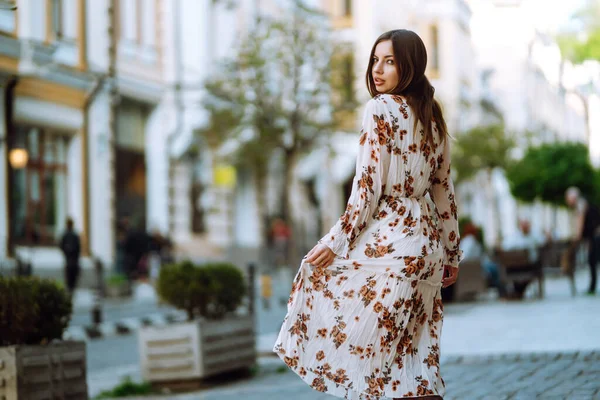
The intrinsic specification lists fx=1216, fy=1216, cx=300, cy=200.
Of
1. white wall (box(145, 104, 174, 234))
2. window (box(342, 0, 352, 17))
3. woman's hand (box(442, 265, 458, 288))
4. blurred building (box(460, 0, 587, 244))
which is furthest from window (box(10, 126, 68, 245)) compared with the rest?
blurred building (box(460, 0, 587, 244))

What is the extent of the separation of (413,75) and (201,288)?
519cm

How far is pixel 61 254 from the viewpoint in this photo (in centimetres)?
2770

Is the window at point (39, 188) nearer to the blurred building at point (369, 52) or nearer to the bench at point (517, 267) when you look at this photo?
the blurred building at point (369, 52)

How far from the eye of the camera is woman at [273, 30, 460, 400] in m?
5.27

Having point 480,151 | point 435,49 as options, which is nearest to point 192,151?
point 480,151

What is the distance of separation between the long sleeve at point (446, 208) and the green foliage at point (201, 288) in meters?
4.82

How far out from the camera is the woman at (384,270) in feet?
17.3

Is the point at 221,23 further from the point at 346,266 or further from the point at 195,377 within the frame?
the point at 346,266

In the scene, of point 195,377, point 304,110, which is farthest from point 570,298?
point 195,377

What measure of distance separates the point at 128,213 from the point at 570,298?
16.2m

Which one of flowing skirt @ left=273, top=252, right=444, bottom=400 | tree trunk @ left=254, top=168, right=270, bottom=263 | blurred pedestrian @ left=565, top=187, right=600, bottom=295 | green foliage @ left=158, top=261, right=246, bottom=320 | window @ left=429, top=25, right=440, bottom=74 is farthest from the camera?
window @ left=429, top=25, right=440, bottom=74

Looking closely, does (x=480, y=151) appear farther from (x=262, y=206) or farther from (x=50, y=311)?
(x=50, y=311)

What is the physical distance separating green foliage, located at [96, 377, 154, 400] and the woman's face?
508 cm

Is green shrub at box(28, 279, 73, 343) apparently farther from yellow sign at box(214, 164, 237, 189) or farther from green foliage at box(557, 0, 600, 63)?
green foliage at box(557, 0, 600, 63)
